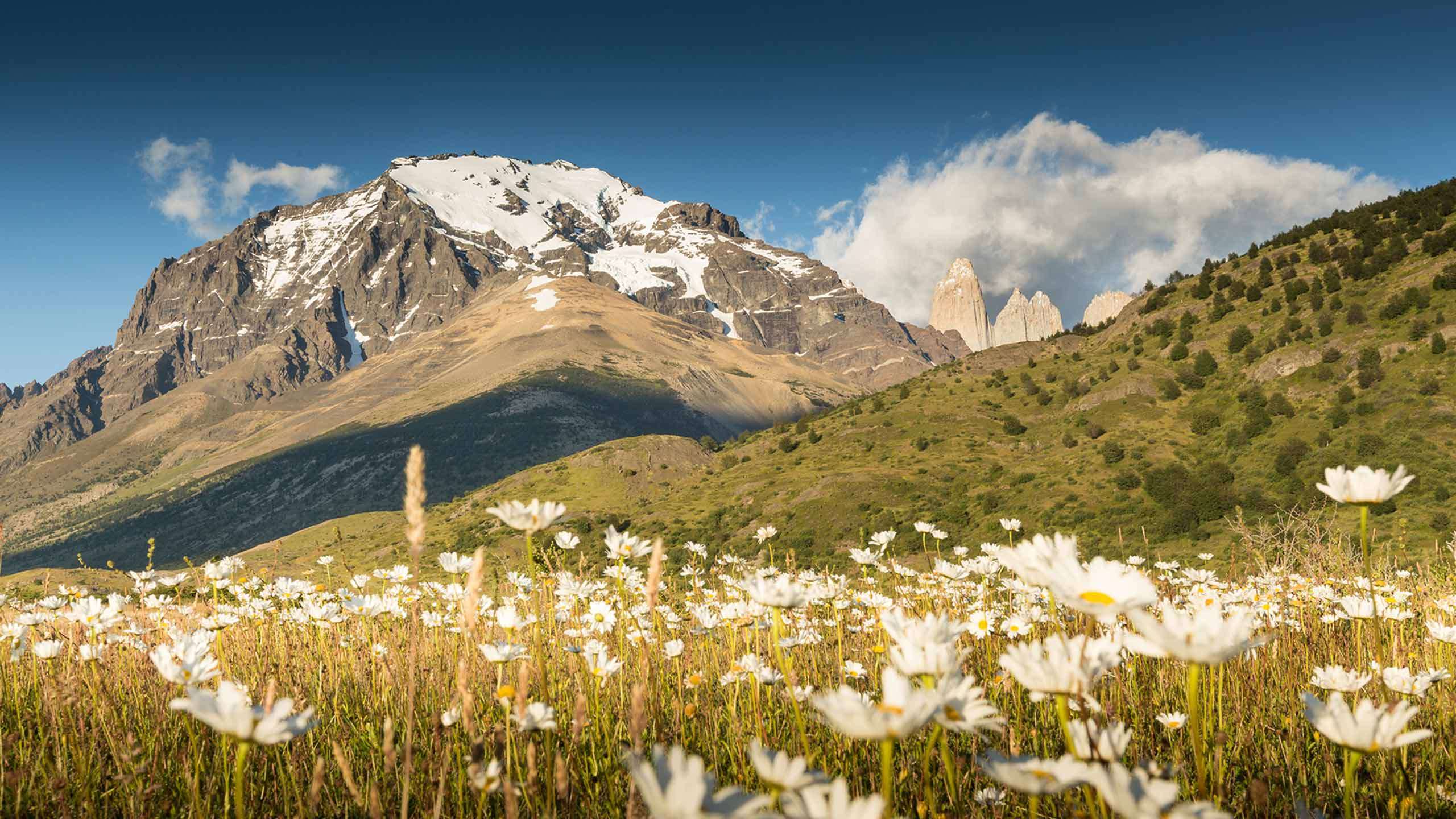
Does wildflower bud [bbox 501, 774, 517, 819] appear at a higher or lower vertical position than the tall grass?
higher

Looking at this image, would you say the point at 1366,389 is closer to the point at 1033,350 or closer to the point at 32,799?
the point at 1033,350

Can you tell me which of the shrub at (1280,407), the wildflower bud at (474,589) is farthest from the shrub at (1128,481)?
the wildflower bud at (474,589)

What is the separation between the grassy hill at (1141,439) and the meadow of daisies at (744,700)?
24608mm

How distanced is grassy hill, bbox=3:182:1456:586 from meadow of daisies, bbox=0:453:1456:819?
80.7 feet

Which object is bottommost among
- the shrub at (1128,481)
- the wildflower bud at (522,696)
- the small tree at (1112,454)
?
the wildflower bud at (522,696)

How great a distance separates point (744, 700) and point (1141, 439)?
52.1 metres

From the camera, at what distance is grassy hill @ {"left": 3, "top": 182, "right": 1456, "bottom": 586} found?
38031mm

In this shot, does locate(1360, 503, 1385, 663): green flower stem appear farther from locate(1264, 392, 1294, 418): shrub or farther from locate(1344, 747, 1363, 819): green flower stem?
locate(1264, 392, 1294, 418): shrub

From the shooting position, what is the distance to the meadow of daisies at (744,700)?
1.60m

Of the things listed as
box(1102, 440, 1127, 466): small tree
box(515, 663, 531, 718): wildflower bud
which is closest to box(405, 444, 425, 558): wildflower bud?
box(515, 663, 531, 718): wildflower bud

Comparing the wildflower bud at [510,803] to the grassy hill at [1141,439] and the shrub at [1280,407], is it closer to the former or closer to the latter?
the grassy hill at [1141,439]

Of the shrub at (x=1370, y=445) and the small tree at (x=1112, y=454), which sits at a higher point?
the small tree at (x=1112, y=454)

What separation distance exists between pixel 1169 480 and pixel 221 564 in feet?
153

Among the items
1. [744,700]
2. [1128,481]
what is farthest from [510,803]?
[1128,481]
